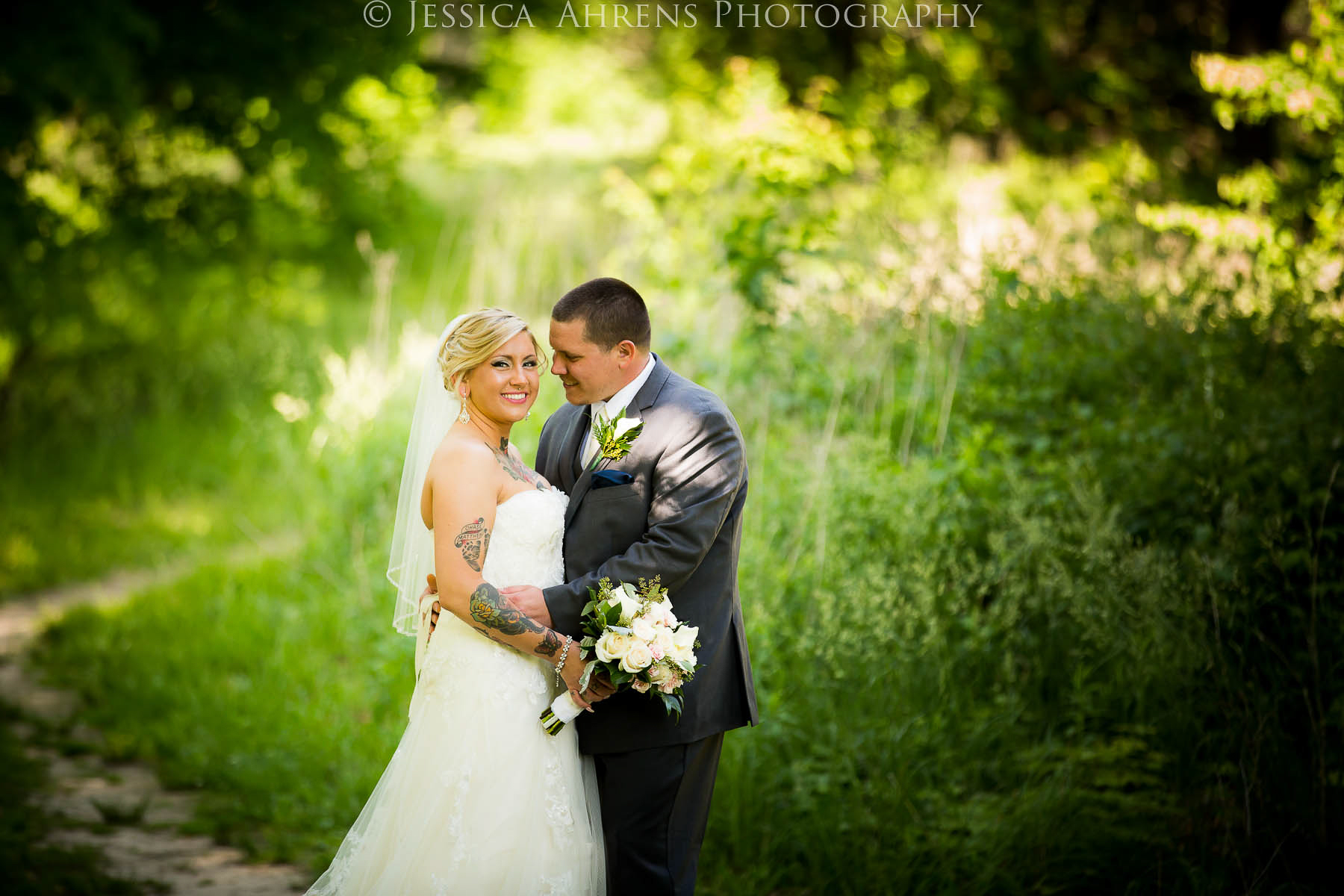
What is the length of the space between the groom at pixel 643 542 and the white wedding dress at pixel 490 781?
0.32 ft

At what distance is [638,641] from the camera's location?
2953 millimetres

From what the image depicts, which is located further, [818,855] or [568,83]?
[568,83]

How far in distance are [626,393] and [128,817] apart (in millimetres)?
3545

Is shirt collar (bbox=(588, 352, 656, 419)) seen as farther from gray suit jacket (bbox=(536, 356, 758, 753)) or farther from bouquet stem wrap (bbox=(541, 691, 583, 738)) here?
bouquet stem wrap (bbox=(541, 691, 583, 738))

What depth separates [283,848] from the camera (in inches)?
185

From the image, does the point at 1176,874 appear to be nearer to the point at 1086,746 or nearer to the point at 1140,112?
the point at 1086,746

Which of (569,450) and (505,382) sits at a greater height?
(505,382)

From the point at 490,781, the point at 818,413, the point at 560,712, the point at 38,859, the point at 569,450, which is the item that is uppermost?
the point at 818,413

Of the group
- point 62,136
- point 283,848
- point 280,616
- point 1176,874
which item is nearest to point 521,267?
point 280,616

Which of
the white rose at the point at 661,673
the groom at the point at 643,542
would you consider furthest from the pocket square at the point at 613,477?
the white rose at the point at 661,673

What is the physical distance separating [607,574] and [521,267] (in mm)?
6137

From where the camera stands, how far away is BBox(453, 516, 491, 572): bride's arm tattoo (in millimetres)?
3160

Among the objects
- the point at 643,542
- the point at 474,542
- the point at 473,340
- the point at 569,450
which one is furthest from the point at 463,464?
the point at 643,542

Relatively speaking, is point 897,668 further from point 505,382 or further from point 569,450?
point 505,382
